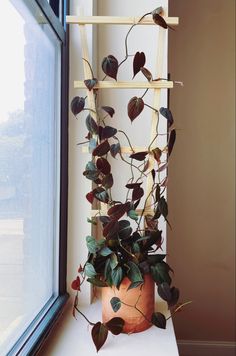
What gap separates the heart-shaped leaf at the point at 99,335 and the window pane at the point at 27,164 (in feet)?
0.68

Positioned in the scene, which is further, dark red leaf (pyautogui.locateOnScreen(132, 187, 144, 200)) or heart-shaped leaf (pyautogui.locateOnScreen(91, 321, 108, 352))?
dark red leaf (pyautogui.locateOnScreen(132, 187, 144, 200))

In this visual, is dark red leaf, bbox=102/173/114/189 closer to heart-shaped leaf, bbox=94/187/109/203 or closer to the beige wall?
heart-shaped leaf, bbox=94/187/109/203

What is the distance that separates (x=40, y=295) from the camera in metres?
1.09

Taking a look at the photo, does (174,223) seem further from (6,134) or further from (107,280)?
(6,134)

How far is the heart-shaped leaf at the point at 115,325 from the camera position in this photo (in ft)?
3.24

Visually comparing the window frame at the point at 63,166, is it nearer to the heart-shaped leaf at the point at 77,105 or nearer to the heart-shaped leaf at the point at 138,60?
the heart-shaped leaf at the point at 77,105

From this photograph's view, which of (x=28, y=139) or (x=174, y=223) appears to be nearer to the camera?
(x=28, y=139)

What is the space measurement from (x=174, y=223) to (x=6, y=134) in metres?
1.58

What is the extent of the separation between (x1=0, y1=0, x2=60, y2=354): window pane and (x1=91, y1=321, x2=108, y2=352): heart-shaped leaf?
21 cm

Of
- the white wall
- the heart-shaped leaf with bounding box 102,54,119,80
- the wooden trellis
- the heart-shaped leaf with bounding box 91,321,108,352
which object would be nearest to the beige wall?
the white wall

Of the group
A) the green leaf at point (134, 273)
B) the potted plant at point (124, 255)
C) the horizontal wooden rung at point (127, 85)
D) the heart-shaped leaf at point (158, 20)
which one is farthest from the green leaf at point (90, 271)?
the heart-shaped leaf at point (158, 20)

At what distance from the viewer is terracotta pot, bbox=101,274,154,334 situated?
3.40 feet

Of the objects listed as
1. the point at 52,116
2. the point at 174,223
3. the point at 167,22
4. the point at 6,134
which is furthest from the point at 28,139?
the point at 174,223

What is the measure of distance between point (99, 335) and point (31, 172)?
1.76 feet
